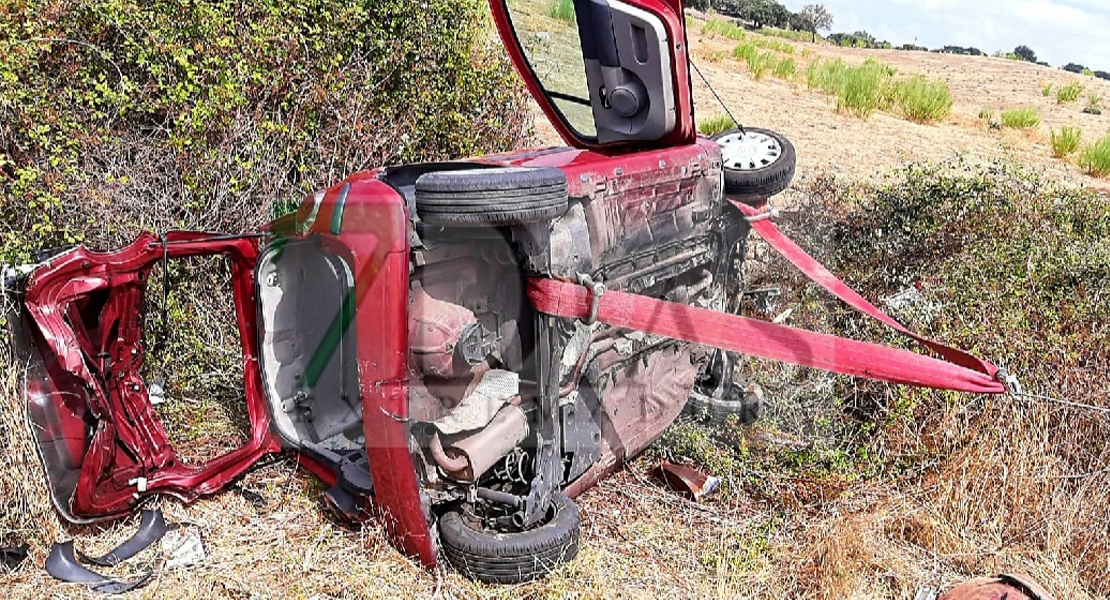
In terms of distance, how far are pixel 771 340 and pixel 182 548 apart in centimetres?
259

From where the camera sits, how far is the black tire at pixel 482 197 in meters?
2.58

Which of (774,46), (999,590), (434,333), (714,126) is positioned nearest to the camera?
(999,590)

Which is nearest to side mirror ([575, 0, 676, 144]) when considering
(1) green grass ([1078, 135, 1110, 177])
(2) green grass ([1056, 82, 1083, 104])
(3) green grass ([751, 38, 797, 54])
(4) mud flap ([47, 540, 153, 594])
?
(4) mud flap ([47, 540, 153, 594])

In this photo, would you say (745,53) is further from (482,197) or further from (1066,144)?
(482,197)

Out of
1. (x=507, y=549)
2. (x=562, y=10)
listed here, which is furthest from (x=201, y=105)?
(x=507, y=549)

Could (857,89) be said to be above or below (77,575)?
below

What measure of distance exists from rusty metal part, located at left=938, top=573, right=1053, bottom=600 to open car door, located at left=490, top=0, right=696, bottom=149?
7.42 ft

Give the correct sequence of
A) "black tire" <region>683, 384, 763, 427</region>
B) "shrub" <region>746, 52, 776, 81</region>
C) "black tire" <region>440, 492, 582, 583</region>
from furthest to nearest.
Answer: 1. "shrub" <region>746, 52, 776, 81</region>
2. "black tire" <region>683, 384, 763, 427</region>
3. "black tire" <region>440, 492, 582, 583</region>

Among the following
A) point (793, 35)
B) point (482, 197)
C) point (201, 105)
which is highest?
point (201, 105)

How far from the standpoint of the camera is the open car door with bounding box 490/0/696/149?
3.32 metres

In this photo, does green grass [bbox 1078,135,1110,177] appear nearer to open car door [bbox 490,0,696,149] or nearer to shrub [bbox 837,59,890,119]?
shrub [bbox 837,59,890,119]

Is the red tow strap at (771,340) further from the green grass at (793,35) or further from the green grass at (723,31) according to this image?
the green grass at (793,35)

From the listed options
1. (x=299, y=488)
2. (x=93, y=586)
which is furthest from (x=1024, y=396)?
(x=93, y=586)

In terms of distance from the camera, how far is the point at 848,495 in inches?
139
